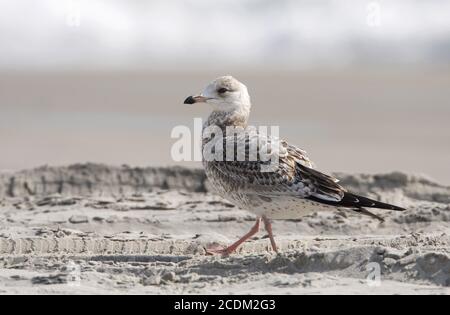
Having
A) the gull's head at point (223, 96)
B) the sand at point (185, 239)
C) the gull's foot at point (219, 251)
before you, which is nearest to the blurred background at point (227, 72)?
the sand at point (185, 239)

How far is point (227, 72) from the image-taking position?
2047 cm

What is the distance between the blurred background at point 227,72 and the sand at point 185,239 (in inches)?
112

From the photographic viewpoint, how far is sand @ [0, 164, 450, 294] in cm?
673

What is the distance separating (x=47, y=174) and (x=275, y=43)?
1110cm

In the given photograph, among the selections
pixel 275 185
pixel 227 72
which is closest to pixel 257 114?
pixel 227 72

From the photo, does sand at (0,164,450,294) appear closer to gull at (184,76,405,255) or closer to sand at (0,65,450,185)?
gull at (184,76,405,255)

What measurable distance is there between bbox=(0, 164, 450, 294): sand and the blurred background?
112 inches

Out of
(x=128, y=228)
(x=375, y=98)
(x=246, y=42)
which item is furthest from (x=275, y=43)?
(x=128, y=228)

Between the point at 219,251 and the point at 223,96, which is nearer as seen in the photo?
the point at 219,251

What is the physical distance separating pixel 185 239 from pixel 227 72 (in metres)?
11.6

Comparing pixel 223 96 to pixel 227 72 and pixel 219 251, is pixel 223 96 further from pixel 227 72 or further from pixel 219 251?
pixel 227 72

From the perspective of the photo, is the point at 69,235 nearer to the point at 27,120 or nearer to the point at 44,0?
the point at 27,120

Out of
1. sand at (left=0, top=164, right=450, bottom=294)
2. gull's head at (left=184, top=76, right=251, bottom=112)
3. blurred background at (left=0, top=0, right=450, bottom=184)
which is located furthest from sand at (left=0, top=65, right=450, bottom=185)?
gull's head at (left=184, top=76, right=251, bottom=112)

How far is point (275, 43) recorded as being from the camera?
2206 cm
